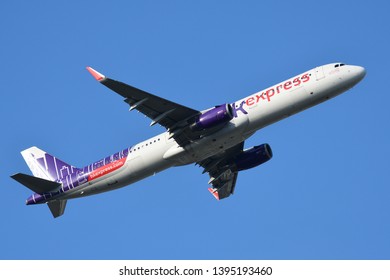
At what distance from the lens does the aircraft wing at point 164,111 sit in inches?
2169

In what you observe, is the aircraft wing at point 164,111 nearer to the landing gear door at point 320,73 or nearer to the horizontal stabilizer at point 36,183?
the landing gear door at point 320,73

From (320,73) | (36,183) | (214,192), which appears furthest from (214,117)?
(36,183)

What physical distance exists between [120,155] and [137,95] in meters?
7.07

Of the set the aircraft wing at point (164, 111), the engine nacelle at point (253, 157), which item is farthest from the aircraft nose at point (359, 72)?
the aircraft wing at point (164, 111)

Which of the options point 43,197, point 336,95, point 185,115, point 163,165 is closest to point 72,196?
point 43,197

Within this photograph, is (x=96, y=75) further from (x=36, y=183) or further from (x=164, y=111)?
(x=36, y=183)

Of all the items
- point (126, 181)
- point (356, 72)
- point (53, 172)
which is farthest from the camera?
point (53, 172)

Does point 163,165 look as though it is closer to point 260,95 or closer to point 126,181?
point 126,181

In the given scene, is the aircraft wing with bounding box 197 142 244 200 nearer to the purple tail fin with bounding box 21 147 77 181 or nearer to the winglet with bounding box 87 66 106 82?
the purple tail fin with bounding box 21 147 77 181

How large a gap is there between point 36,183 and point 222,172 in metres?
16.6

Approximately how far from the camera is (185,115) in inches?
2228

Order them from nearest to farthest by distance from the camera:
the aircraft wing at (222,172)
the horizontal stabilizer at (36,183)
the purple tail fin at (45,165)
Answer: the horizontal stabilizer at (36,183)
the aircraft wing at (222,172)
the purple tail fin at (45,165)

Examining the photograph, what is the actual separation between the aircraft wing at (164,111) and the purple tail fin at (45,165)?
Answer: 37.4 ft

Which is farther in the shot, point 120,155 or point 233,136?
point 120,155
